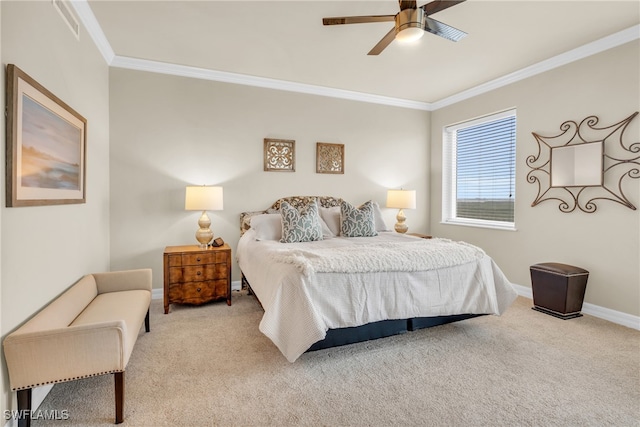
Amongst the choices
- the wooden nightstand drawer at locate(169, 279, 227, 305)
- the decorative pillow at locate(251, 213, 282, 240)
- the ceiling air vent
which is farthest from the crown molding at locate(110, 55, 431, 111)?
the wooden nightstand drawer at locate(169, 279, 227, 305)

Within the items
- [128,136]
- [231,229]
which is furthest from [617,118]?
[128,136]

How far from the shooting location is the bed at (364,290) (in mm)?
2141

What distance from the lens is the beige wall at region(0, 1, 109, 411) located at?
159cm

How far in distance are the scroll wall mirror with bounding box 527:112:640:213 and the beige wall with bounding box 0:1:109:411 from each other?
15.1ft

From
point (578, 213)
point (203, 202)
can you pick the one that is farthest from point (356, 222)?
point (578, 213)

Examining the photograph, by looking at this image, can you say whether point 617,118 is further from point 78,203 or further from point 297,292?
point 78,203

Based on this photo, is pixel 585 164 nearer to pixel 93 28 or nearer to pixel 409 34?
pixel 409 34

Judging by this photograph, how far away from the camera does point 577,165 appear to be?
3355mm

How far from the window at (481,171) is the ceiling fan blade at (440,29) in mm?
2222

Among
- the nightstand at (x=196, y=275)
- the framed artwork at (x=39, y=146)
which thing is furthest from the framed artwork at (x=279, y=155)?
the framed artwork at (x=39, y=146)

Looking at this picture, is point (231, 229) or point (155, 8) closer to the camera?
point (155, 8)

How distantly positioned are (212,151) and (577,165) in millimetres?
4098

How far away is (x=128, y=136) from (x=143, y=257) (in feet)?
4.60

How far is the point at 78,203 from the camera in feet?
8.25
